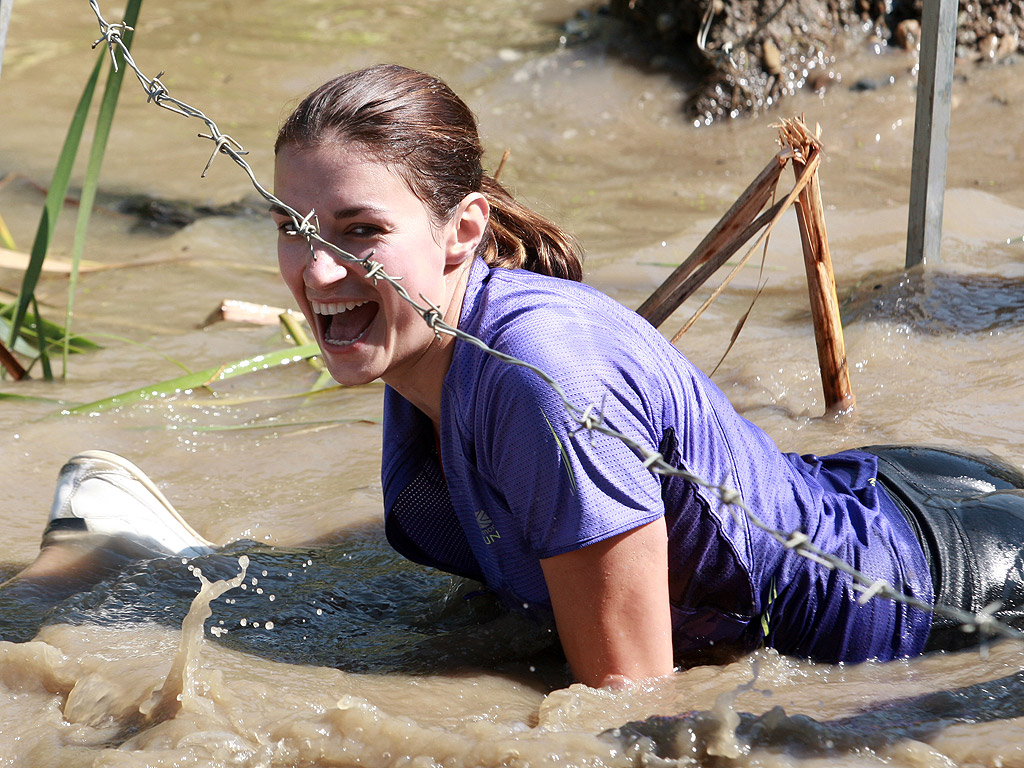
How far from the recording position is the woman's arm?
1.70 m

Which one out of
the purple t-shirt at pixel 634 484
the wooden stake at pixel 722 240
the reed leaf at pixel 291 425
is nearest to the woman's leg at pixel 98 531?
the reed leaf at pixel 291 425

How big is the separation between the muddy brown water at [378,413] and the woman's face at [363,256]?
1.94 feet

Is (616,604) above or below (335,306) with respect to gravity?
below

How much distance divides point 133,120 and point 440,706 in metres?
5.73

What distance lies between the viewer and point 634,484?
1.68 meters

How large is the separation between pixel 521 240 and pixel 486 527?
0.58 metres

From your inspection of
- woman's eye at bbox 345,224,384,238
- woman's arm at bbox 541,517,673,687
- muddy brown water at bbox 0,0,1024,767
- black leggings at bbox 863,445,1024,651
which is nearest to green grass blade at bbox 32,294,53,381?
muddy brown water at bbox 0,0,1024,767

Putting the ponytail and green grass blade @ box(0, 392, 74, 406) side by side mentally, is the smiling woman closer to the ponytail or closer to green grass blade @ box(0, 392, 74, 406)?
the ponytail

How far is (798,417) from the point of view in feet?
10.0

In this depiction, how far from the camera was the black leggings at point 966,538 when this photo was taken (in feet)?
6.44

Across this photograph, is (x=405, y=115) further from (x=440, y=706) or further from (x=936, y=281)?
(x=936, y=281)

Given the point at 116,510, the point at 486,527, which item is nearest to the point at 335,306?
the point at 486,527

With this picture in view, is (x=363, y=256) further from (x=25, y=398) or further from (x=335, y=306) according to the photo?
(x=25, y=398)

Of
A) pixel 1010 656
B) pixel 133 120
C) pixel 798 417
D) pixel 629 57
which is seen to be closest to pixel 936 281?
pixel 798 417
